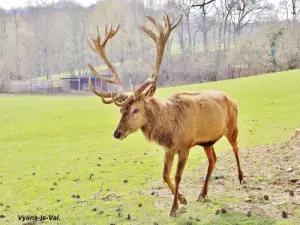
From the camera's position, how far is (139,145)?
13938mm

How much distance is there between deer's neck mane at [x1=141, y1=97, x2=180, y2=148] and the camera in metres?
6.10

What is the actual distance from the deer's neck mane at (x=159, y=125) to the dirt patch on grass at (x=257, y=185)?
1.04m

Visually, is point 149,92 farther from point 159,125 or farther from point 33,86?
point 33,86

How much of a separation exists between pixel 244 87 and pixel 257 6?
96.2 ft

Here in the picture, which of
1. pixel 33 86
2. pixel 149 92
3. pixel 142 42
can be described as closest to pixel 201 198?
pixel 149 92

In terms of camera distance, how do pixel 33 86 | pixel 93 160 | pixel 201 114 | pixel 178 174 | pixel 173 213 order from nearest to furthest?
pixel 173 213 → pixel 178 174 → pixel 201 114 → pixel 93 160 → pixel 33 86

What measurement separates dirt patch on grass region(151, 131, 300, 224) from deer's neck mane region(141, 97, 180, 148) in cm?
104

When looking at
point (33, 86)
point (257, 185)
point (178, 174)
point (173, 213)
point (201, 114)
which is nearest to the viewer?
point (173, 213)

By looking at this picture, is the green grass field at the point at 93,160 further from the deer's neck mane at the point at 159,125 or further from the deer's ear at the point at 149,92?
the deer's ear at the point at 149,92

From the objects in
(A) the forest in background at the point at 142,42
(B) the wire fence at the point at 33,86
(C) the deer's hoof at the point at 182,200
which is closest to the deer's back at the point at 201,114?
(C) the deer's hoof at the point at 182,200

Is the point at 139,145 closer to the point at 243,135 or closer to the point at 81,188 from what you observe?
the point at 243,135

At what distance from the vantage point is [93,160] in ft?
38.8

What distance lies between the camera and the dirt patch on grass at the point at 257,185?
6.01 m

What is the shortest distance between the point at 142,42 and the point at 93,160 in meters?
58.1
